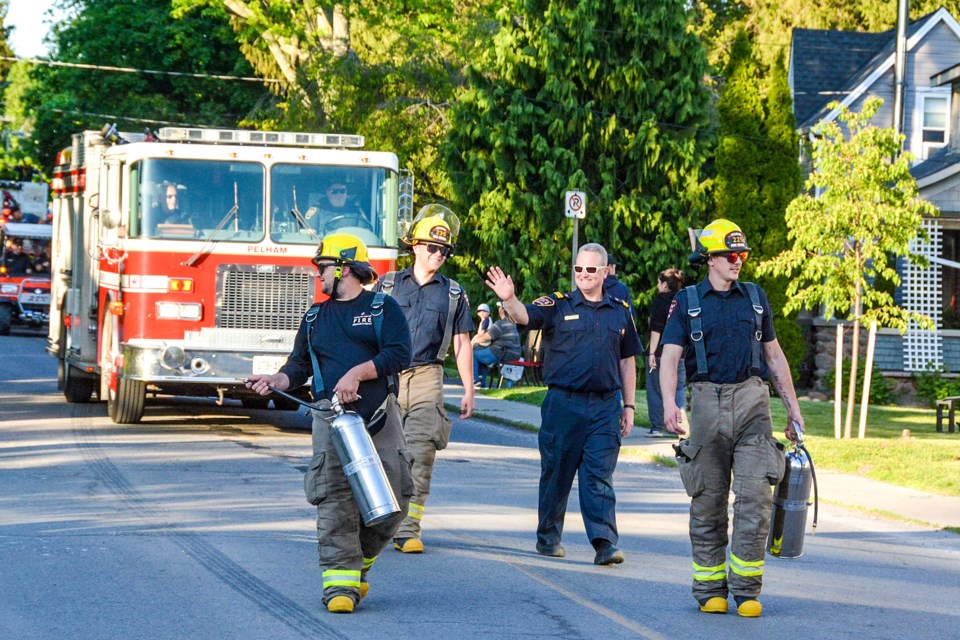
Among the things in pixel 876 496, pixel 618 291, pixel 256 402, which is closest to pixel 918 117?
pixel 256 402

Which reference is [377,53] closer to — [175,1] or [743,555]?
[175,1]

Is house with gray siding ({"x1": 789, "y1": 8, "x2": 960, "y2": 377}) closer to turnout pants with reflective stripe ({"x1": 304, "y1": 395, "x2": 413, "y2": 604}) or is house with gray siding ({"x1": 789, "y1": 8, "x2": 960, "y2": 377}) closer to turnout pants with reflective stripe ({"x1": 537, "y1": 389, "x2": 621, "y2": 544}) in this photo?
turnout pants with reflective stripe ({"x1": 537, "y1": 389, "x2": 621, "y2": 544})

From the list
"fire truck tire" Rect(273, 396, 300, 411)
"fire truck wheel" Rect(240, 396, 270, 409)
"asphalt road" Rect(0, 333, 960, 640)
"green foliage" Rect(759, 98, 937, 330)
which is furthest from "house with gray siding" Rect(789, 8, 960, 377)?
"asphalt road" Rect(0, 333, 960, 640)

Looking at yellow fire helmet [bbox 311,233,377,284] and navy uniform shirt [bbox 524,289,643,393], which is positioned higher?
yellow fire helmet [bbox 311,233,377,284]

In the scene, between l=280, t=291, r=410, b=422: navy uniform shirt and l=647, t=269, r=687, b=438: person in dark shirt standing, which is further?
l=647, t=269, r=687, b=438: person in dark shirt standing

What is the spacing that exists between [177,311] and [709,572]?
347 inches

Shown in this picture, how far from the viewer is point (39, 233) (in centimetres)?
4128

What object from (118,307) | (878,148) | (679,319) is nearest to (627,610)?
(679,319)

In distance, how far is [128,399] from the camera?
16.1 m

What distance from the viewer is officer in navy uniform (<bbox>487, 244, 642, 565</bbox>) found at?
885 cm

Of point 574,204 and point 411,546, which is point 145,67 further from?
point 411,546

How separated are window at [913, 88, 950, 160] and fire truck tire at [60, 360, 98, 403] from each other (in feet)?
66.6

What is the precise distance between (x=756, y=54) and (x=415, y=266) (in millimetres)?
40569

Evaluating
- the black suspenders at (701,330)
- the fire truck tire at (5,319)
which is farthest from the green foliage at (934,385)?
the fire truck tire at (5,319)
